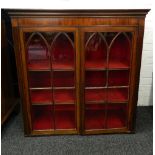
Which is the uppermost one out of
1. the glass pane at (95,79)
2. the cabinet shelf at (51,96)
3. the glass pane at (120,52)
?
the glass pane at (120,52)

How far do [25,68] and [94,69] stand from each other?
588 millimetres

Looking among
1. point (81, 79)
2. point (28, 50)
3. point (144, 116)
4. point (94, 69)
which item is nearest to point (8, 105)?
point (28, 50)

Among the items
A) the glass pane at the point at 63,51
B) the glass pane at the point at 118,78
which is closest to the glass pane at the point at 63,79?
the glass pane at the point at 63,51

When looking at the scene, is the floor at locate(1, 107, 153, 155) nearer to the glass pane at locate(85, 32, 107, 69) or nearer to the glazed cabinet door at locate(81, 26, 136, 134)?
the glazed cabinet door at locate(81, 26, 136, 134)

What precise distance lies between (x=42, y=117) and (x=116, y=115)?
763 mm

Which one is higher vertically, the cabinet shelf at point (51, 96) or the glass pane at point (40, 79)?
the glass pane at point (40, 79)

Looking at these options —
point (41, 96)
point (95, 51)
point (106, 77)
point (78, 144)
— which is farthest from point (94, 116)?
point (95, 51)

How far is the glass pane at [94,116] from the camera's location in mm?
1915

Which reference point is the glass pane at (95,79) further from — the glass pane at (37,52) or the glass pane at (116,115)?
the glass pane at (37,52)

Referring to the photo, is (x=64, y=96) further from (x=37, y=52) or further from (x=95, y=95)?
(x=37, y=52)

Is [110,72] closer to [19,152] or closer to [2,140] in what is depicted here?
[19,152]

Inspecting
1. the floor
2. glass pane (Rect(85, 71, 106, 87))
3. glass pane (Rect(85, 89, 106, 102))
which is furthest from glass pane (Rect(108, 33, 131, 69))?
the floor

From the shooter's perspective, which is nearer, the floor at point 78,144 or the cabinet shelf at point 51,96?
the floor at point 78,144

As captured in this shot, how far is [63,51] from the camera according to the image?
1.74 meters
